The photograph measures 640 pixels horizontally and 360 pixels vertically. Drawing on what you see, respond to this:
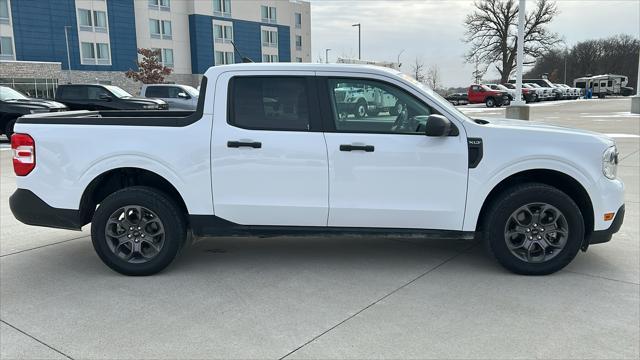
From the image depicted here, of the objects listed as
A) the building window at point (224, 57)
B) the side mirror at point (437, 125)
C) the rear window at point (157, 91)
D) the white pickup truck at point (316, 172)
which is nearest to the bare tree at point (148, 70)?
the building window at point (224, 57)

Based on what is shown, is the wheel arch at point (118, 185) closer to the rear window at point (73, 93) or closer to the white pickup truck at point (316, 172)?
the white pickup truck at point (316, 172)

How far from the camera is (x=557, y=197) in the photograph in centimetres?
424

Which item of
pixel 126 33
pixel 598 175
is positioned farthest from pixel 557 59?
pixel 598 175

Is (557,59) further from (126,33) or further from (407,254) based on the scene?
(407,254)

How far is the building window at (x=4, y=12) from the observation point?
147ft

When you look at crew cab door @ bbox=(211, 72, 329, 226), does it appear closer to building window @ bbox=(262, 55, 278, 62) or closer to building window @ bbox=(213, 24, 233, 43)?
building window @ bbox=(213, 24, 233, 43)

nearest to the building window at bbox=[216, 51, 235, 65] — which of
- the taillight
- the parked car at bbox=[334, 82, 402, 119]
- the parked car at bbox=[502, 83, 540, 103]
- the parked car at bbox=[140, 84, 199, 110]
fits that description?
the parked car at bbox=[502, 83, 540, 103]

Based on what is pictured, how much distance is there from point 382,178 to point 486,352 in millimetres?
1626

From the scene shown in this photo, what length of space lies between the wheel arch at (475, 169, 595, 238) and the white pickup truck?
12 mm

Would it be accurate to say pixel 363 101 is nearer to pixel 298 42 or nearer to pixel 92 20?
pixel 92 20

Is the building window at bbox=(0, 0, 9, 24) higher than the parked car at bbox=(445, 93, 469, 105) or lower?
higher

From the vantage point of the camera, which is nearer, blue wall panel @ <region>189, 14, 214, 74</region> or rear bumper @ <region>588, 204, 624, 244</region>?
rear bumper @ <region>588, 204, 624, 244</region>

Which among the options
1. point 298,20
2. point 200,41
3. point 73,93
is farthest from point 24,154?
point 298,20

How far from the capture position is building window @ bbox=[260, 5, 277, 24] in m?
65.8
